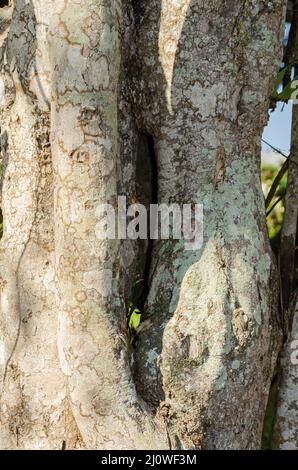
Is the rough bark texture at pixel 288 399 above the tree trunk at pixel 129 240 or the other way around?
the other way around

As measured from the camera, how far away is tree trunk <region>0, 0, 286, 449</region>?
6.37 feet

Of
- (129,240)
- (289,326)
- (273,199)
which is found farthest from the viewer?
(273,199)

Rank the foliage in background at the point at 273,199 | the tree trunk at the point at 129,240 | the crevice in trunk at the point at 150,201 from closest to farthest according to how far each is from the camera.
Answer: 1. the tree trunk at the point at 129,240
2. the crevice in trunk at the point at 150,201
3. the foliage in background at the point at 273,199

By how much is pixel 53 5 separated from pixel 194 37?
1.44 feet

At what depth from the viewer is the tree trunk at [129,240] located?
194 centimetres

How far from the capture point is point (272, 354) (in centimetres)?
233

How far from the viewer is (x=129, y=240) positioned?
2.29 metres

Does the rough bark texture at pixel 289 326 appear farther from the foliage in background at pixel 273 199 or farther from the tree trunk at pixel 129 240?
the foliage in background at pixel 273 199

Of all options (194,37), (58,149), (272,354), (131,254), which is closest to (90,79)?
(58,149)

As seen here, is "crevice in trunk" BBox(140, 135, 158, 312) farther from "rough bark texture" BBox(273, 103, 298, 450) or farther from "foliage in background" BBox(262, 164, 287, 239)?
"foliage in background" BBox(262, 164, 287, 239)

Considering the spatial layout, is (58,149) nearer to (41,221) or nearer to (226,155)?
(41,221)

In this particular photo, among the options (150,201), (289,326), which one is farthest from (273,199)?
(150,201)

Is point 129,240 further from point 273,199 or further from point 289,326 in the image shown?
point 273,199

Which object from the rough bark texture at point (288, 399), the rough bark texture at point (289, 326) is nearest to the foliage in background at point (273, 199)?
the rough bark texture at point (289, 326)
